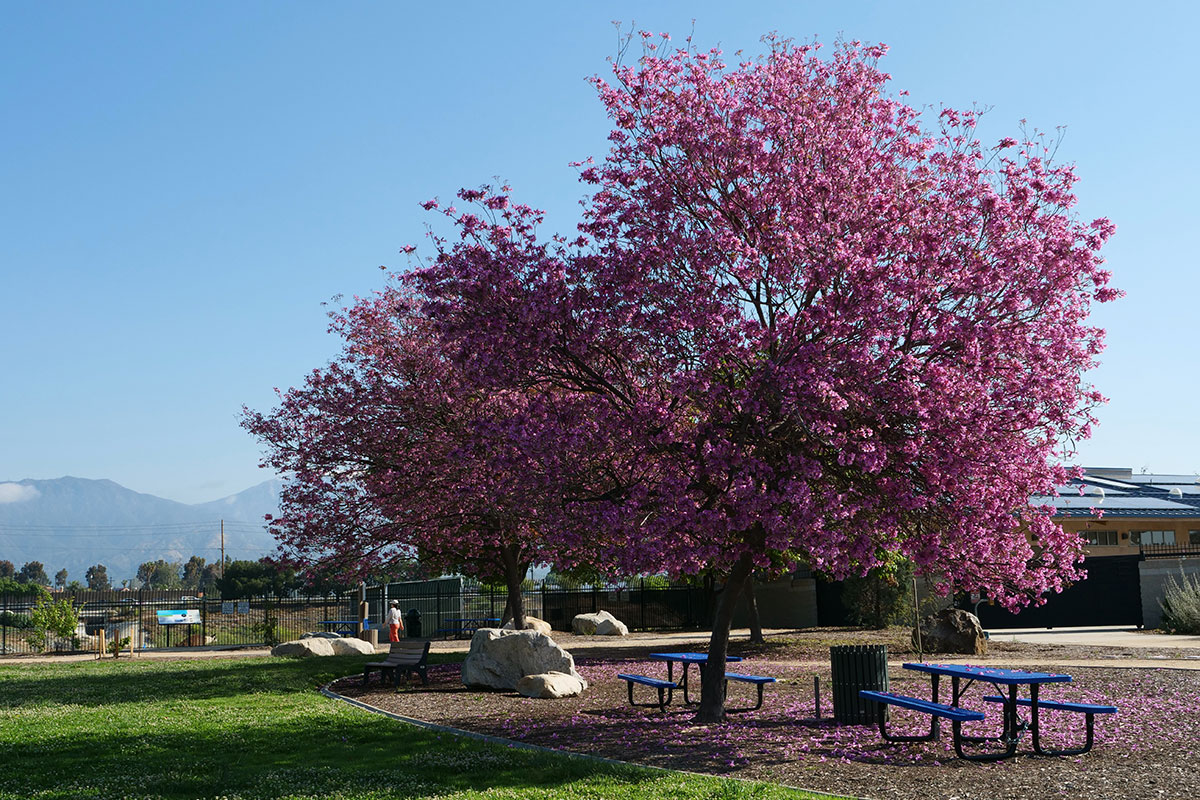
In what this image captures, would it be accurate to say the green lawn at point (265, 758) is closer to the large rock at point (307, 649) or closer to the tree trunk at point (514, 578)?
the tree trunk at point (514, 578)

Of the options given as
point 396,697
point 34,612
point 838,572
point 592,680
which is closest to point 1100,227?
point 838,572

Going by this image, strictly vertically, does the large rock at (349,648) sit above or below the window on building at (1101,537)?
below

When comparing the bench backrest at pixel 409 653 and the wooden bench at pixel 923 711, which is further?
the bench backrest at pixel 409 653

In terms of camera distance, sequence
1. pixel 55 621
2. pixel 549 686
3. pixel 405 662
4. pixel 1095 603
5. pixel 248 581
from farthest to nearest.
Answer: pixel 248 581
pixel 1095 603
pixel 55 621
pixel 405 662
pixel 549 686

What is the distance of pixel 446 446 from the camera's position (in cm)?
2089

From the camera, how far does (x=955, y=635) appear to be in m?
23.0

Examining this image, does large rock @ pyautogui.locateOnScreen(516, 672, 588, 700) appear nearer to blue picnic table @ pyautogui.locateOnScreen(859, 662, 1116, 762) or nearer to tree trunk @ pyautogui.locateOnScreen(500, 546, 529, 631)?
blue picnic table @ pyautogui.locateOnScreen(859, 662, 1116, 762)

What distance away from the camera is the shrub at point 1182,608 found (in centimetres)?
2728

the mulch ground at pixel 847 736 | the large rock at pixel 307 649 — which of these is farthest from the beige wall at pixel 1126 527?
the large rock at pixel 307 649

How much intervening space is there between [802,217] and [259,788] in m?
8.39

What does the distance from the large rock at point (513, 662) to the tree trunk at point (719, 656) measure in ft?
14.6

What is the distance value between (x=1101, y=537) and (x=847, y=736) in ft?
138

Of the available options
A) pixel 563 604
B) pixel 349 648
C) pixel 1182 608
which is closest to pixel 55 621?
pixel 349 648

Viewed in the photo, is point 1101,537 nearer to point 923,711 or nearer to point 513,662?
point 513,662
